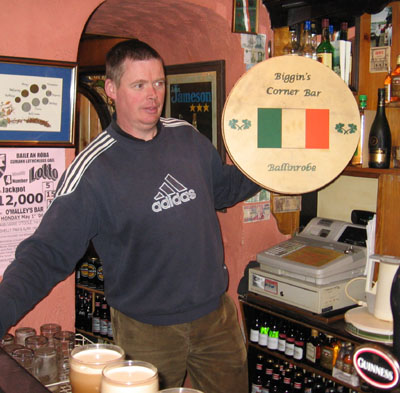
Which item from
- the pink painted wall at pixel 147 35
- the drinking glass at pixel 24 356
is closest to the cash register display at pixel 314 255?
the pink painted wall at pixel 147 35

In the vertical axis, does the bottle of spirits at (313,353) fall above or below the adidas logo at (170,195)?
below

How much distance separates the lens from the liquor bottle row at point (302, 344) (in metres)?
2.63

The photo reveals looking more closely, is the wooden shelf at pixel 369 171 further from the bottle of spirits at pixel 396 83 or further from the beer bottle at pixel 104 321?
the beer bottle at pixel 104 321

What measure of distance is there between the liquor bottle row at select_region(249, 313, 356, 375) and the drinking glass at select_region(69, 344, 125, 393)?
172cm

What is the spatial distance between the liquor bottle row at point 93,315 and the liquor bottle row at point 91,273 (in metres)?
0.12

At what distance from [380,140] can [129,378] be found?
2088 mm

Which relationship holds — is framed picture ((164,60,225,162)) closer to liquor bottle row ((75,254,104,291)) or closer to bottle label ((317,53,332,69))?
bottle label ((317,53,332,69))

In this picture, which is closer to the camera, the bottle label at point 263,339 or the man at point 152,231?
the man at point 152,231

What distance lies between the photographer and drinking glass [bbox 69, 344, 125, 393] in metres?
1.07

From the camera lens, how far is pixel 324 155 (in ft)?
7.11

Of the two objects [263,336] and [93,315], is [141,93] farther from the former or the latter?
[93,315]

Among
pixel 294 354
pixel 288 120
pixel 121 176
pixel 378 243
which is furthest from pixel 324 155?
pixel 294 354

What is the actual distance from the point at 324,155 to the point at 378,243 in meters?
0.66

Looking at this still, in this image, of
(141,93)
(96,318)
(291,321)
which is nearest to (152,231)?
(141,93)
